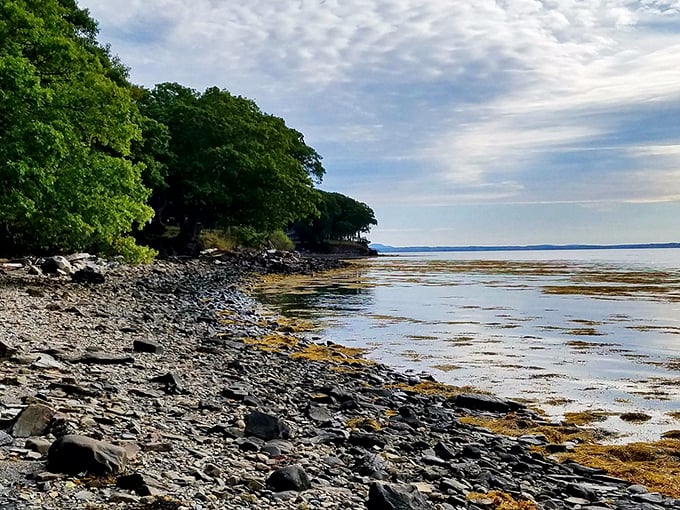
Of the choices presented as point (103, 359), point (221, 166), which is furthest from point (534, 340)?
point (221, 166)

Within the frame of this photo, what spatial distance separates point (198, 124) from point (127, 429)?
142 feet

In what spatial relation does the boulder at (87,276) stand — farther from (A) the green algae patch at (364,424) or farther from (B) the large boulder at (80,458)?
(B) the large boulder at (80,458)

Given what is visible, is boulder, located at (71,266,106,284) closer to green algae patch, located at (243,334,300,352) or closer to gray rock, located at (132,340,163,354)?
green algae patch, located at (243,334,300,352)

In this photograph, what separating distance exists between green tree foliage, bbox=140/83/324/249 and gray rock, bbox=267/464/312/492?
137 feet

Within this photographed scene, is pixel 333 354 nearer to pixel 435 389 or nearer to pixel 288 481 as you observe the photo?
pixel 435 389

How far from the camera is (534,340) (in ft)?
57.7

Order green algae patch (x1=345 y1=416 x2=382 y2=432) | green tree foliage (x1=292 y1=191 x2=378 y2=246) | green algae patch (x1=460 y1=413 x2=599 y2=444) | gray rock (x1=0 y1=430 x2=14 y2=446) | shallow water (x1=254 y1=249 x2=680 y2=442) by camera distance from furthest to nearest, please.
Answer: green tree foliage (x1=292 y1=191 x2=378 y2=246) → shallow water (x1=254 y1=249 x2=680 y2=442) → green algae patch (x1=460 y1=413 x2=599 y2=444) → green algae patch (x1=345 y1=416 x2=382 y2=432) → gray rock (x1=0 y1=430 x2=14 y2=446)

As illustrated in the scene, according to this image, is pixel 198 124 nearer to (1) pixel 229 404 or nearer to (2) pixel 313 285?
(2) pixel 313 285

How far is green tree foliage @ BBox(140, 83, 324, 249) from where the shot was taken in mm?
46375

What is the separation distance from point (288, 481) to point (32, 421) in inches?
93.0

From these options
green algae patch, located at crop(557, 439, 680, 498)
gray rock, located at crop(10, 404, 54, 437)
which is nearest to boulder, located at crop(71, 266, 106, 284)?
gray rock, located at crop(10, 404, 54, 437)

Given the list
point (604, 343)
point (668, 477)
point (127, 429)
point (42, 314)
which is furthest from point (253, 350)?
point (604, 343)

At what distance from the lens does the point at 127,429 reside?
597 cm

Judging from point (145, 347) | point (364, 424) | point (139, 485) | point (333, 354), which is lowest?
point (333, 354)
